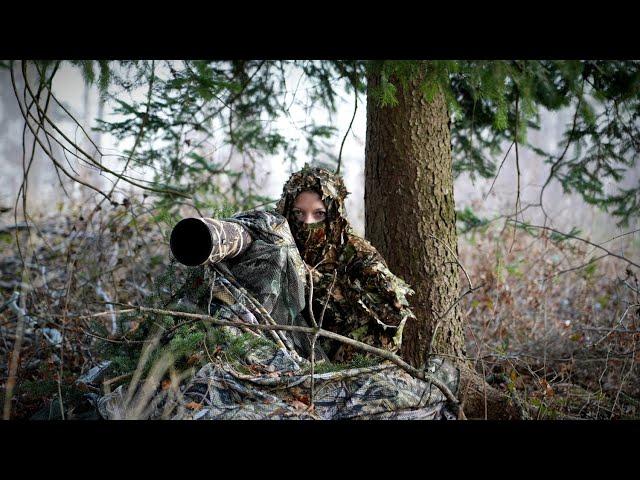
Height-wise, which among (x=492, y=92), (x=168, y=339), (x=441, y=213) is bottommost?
(x=168, y=339)

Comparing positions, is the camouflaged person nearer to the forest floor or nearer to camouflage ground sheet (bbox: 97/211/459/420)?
camouflage ground sheet (bbox: 97/211/459/420)

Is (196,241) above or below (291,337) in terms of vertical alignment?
above

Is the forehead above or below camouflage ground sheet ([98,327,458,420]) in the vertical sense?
above

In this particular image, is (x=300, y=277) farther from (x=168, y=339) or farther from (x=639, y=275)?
(x=639, y=275)

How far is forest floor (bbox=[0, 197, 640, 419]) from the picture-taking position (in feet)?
11.8

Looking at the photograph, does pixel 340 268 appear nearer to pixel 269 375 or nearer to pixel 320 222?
pixel 320 222

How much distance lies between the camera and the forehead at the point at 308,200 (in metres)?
3.67

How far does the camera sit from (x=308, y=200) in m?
3.67

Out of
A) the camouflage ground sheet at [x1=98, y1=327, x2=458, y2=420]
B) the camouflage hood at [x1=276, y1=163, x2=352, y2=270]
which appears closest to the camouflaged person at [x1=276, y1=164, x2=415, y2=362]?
the camouflage hood at [x1=276, y1=163, x2=352, y2=270]

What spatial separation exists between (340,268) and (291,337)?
748mm

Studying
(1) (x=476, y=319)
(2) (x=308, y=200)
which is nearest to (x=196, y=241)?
(2) (x=308, y=200)
